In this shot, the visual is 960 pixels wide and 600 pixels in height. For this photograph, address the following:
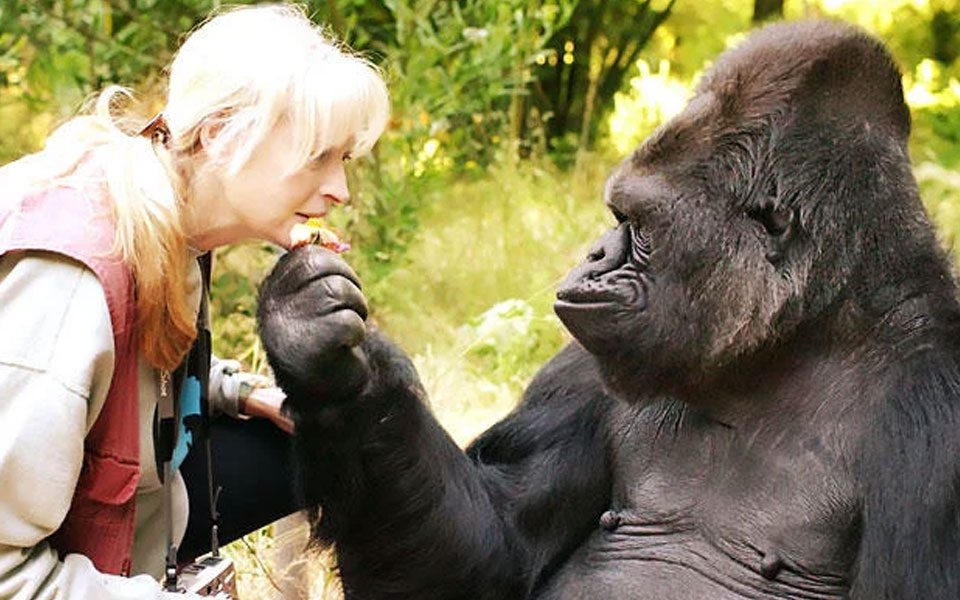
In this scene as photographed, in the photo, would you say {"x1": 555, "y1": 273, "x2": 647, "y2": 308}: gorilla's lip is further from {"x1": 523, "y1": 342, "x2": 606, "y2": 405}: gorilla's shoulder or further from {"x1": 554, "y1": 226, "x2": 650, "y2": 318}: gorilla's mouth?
{"x1": 523, "y1": 342, "x2": 606, "y2": 405}: gorilla's shoulder

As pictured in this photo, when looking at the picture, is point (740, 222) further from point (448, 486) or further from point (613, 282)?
point (448, 486)

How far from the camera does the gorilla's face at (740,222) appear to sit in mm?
2477

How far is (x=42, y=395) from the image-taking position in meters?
2.25

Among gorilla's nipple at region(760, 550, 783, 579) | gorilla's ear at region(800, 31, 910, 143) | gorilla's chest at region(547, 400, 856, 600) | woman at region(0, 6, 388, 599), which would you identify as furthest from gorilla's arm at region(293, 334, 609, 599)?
gorilla's ear at region(800, 31, 910, 143)

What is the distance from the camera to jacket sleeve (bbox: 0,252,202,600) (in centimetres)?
224

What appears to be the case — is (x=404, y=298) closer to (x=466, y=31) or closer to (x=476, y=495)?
(x=466, y=31)

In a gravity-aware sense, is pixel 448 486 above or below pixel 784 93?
below

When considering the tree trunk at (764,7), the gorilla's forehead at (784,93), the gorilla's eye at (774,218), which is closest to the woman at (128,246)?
the gorilla's forehead at (784,93)

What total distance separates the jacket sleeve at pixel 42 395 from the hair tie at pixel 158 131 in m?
0.39

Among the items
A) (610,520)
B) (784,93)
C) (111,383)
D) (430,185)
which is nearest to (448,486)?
(610,520)

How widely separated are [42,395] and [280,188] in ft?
1.81

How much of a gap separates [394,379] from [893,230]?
0.90m

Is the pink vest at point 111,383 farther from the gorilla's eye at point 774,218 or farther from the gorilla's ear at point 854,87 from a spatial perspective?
the gorilla's ear at point 854,87

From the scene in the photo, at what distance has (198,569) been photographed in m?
2.93
